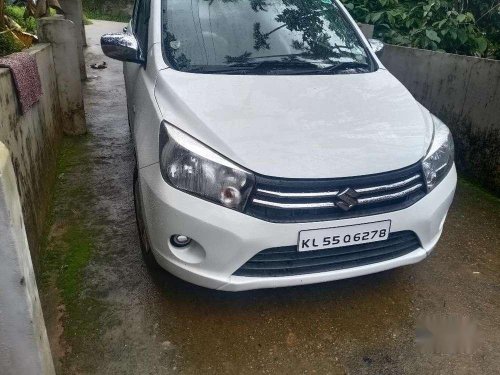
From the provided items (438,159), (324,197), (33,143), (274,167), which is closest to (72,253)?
(33,143)

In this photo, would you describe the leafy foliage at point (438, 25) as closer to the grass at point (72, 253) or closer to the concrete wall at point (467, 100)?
the concrete wall at point (467, 100)

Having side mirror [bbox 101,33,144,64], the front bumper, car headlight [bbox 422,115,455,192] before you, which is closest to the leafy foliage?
car headlight [bbox 422,115,455,192]

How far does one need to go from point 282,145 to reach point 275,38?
1.16m

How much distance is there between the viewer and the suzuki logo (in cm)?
201

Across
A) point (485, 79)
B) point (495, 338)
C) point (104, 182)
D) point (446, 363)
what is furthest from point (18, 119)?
point (485, 79)

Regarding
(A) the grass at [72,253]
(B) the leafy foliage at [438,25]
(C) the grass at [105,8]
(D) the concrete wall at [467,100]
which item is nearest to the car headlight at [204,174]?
(A) the grass at [72,253]

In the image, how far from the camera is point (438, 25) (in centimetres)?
511

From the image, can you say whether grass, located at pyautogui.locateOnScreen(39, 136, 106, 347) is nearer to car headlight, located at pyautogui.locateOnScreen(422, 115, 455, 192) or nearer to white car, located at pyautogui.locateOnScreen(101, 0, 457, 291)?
white car, located at pyautogui.locateOnScreen(101, 0, 457, 291)

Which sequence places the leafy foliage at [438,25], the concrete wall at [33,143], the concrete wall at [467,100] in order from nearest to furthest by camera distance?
the concrete wall at [33,143] < the concrete wall at [467,100] < the leafy foliage at [438,25]

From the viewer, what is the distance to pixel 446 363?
7.11 feet

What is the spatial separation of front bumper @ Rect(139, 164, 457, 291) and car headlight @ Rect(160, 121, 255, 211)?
0.04 metres

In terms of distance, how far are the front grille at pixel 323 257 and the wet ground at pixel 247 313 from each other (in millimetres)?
412

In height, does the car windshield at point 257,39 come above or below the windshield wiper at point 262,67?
above

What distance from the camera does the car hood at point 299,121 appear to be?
202 centimetres
